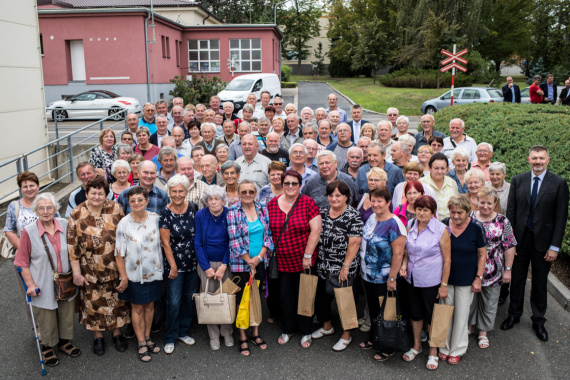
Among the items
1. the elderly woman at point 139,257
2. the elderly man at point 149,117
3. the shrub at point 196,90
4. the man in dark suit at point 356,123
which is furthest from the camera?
the shrub at point 196,90

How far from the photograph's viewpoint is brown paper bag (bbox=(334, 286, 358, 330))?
4887 mm

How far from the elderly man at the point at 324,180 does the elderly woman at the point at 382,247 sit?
75cm

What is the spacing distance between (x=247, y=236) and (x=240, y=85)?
771 inches

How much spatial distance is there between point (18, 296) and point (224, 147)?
3.42 meters

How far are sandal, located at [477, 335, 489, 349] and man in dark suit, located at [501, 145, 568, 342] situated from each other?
18.0 inches

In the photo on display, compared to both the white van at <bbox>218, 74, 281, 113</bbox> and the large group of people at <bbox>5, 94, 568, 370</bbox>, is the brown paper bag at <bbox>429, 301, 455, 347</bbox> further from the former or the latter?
the white van at <bbox>218, 74, 281, 113</bbox>

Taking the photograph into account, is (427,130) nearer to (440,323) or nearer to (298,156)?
(298,156)

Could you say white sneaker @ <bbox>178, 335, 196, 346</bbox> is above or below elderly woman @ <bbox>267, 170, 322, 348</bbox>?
below

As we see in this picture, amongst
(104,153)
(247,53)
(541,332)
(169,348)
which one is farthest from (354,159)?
(247,53)

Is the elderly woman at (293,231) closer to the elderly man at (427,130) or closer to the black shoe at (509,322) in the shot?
the black shoe at (509,322)

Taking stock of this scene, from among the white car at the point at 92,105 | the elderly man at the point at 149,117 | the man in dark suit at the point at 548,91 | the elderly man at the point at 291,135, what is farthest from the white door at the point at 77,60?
the man in dark suit at the point at 548,91

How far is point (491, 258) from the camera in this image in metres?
5.01

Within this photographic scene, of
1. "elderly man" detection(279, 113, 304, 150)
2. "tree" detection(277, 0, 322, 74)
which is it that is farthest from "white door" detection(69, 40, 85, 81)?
"tree" detection(277, 0, 322, 74)

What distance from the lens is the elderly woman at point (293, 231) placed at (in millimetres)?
4926
